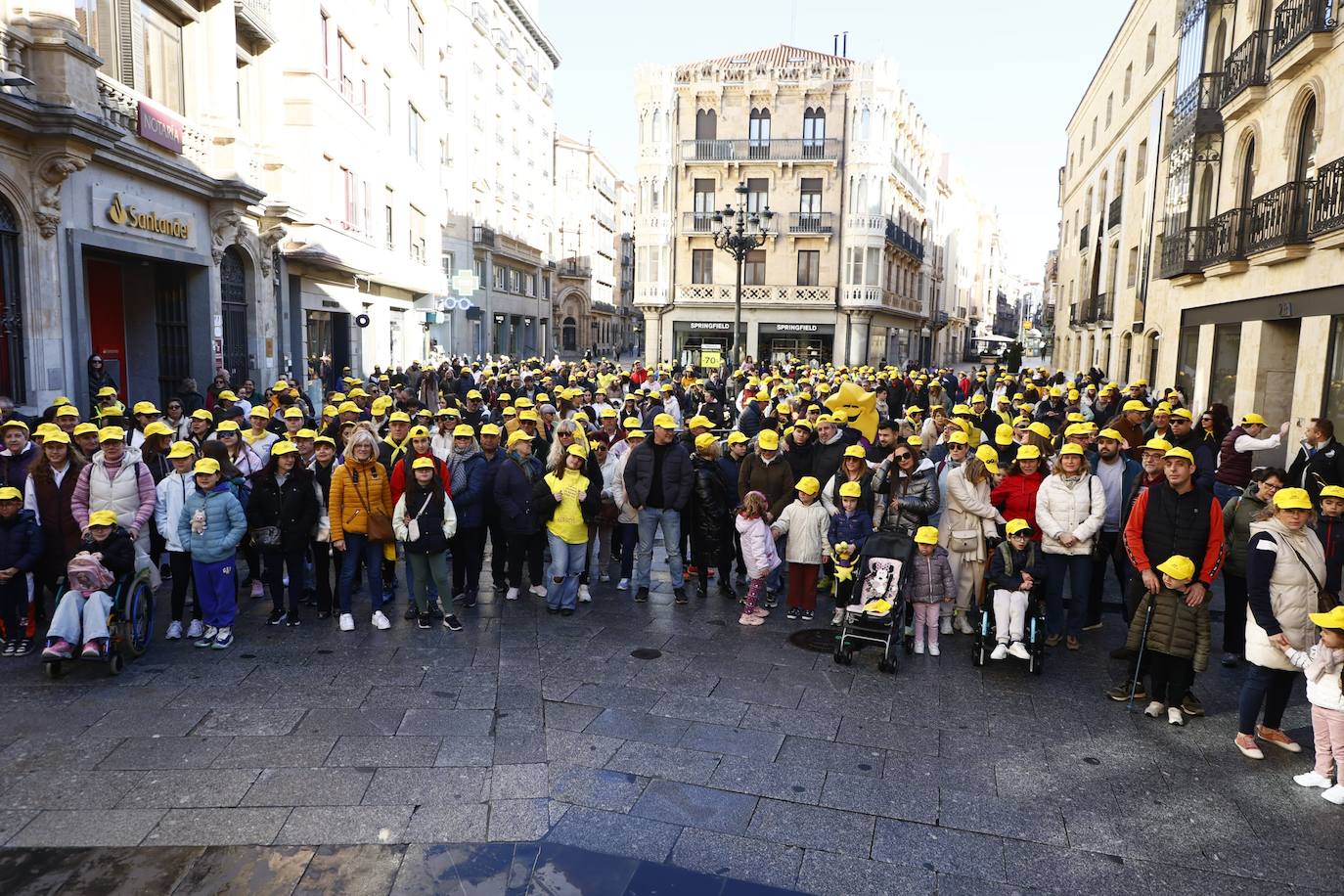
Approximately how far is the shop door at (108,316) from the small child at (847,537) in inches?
581

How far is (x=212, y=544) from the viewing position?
7.32 meters

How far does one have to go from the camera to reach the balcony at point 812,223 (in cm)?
4297

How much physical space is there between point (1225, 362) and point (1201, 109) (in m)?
5.15

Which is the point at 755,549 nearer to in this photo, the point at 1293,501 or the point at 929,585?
the point at 929,585

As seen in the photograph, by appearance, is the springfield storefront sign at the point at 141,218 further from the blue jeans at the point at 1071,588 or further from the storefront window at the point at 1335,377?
the storefront window at the point at 1335,377

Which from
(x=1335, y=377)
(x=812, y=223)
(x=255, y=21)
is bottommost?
(x=1335, y=377)

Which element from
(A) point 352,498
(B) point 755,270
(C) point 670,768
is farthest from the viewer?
(B) point 755,270

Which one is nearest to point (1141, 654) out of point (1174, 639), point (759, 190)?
point (1174, 639)

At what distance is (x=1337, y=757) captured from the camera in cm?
521

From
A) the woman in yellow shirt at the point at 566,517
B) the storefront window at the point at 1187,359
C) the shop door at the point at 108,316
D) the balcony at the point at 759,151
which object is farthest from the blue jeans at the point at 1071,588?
the balcony at the point at 759,151

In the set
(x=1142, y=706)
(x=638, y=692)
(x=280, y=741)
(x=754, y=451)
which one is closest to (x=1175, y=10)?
(x=754, y=451)

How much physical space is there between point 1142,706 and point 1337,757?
4.57 feet

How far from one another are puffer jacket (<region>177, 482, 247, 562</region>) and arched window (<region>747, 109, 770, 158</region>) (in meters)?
38.6

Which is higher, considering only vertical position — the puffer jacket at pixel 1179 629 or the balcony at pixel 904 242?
the balcony at pixel 904 242
